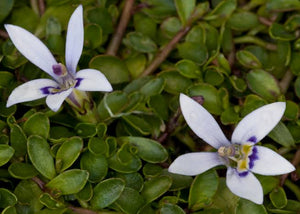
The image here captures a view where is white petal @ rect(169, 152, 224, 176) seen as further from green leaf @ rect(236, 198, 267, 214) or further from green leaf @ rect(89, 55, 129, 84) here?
green leaf @ rect(89, 55, 129, 84)

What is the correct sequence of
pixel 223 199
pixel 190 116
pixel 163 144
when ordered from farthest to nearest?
pixel 163 144, pixel 223 199, pixel 190 116

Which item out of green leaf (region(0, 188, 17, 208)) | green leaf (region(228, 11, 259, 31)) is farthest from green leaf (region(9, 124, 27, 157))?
green leaf (region(228, 11, 259, 31))

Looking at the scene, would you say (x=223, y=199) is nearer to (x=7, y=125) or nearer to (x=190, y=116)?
(x=190, y=116)

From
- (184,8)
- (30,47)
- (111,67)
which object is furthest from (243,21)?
(30,47)

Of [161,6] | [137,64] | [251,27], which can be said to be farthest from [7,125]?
[251,27]

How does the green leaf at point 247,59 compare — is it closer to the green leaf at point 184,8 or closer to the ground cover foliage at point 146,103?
the ground cover foliage at point 146,103

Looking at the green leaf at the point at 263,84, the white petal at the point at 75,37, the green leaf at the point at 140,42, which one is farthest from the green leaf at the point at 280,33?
the white petal at the point at 75,37
